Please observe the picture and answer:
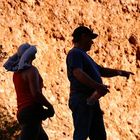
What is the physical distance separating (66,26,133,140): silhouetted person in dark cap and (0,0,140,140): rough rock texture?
340 centimetres

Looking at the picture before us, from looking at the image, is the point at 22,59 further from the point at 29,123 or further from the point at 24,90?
the point at 29,123

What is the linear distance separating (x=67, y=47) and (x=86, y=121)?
5.96m

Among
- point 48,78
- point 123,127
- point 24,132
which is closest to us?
point 24,132

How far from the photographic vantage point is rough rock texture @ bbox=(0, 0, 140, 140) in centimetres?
961

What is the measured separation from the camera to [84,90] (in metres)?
5.02

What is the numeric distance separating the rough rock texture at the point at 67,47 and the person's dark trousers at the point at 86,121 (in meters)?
3.38

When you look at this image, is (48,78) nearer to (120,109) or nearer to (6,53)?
(6,53)

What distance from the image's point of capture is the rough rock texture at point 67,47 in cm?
961

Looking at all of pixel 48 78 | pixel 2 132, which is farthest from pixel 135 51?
pixel 2 132

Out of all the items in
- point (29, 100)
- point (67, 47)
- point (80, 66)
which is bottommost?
point (67, 47)

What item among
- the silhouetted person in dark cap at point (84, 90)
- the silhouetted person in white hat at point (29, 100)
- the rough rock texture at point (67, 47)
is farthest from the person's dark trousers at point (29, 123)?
the rough rock texture at point (67, 47)

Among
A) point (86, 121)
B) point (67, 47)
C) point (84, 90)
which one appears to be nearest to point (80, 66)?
point (84, 90)

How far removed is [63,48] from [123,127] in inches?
89.9

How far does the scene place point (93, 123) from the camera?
5109mm
